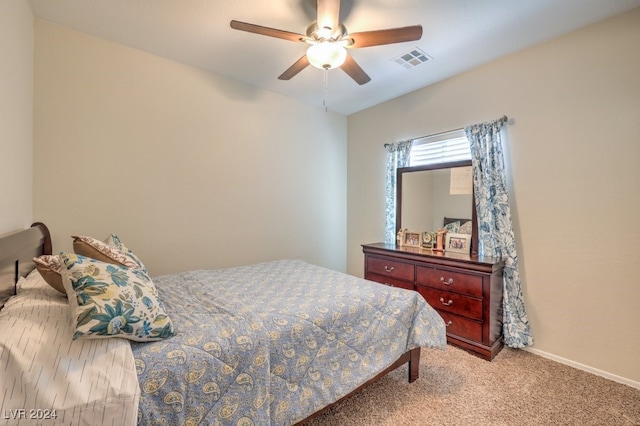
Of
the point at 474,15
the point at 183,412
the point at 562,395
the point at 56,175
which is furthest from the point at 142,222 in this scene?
the point at 562,395

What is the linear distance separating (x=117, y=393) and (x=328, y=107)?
12.1ft

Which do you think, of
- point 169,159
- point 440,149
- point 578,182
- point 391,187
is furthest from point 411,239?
point 169,159

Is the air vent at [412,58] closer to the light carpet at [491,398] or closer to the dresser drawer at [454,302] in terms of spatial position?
the dresser drawer at [454,302]

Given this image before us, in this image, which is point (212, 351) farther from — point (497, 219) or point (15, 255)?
point (497, 219)

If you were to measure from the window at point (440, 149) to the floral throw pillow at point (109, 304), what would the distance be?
2.93m

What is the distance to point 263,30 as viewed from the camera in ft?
5.89

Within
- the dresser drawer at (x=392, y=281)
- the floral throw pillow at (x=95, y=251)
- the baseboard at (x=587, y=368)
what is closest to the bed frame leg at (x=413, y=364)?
the dresser drawer at (x=392, y=281)

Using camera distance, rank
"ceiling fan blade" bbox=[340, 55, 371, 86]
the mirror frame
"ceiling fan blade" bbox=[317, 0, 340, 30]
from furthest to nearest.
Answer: the mirror frame < "ceiling fan blade" bbox=[340, 55, 371, 86] < "ceiling fan blade" bbox=[317, 0, 340, 30]

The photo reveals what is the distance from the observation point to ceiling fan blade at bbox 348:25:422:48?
1.71m

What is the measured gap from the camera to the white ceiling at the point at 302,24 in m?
1.95

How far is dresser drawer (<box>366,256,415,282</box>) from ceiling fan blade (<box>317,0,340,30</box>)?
7.15 ft

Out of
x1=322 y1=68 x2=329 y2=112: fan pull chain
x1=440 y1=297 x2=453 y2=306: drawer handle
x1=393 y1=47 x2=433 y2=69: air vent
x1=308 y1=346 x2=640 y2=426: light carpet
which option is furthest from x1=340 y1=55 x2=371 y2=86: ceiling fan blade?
x1=308 y1=346 x2=640 y2=426: light carpet

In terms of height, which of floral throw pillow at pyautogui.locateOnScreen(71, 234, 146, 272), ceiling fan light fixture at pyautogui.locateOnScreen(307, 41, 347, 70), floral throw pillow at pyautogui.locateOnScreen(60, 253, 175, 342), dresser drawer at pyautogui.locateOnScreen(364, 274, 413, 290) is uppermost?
ceiling fan light fixture at pyautogui.locateOnScreen(307, 41, 347, 70)

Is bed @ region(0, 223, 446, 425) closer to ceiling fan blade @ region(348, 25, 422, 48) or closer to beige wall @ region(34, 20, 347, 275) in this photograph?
beige wall @ region(34, 20, 347, 275)
